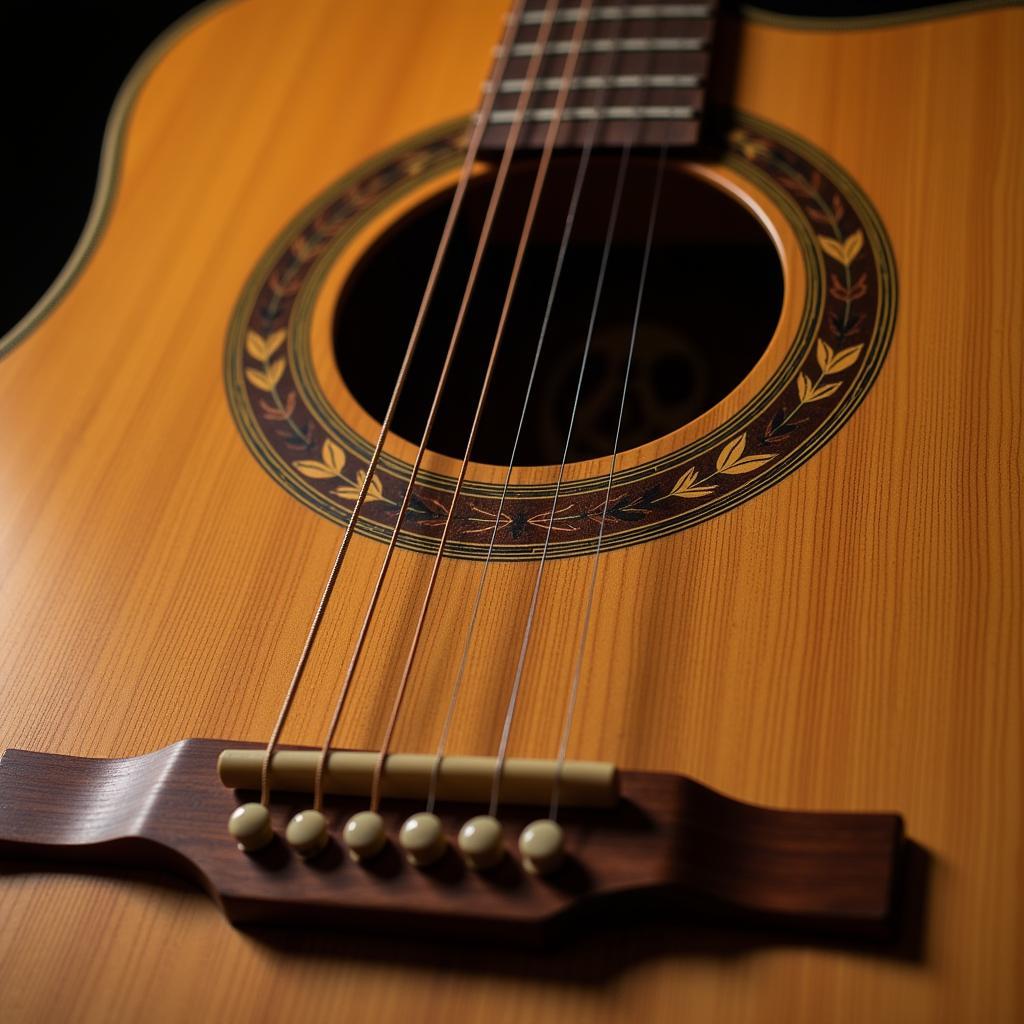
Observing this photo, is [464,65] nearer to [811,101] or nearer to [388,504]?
[811,101]

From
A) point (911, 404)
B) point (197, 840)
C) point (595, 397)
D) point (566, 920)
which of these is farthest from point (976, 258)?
point (197, 840)

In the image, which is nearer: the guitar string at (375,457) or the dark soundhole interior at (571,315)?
the guitar string at (375,457)

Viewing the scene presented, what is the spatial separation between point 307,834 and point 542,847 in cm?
14

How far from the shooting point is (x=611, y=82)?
3.90 feet

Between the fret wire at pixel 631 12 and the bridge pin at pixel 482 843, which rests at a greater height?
the fret wire at pixel 631 12

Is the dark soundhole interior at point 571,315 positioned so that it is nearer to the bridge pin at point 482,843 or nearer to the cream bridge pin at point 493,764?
the cream bridge pin at point 493,764

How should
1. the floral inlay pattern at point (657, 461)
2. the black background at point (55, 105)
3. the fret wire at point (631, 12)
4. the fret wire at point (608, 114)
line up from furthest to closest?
the black background at point (55, 105), the fret wire at point (631, 12), the fret wire at point (608, 114), the floral inlay pattern at point (657, 461)

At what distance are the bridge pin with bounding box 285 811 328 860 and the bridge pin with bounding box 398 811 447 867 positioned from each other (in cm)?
5

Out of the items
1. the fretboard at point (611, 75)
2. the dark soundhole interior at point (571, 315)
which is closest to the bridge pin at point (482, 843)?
the dark soundhole interior at point (571, 315)

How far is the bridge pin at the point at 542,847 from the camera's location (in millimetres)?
625

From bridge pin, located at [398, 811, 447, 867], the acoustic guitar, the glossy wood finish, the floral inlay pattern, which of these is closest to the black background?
the acoustic guitar

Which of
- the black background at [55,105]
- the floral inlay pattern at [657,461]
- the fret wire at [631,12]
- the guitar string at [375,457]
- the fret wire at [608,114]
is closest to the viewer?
the guitar string at [375,457]

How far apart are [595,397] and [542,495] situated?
379 millimetres

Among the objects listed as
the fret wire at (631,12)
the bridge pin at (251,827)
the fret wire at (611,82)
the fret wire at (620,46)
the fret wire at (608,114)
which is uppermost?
the fret wire at (631,12)
